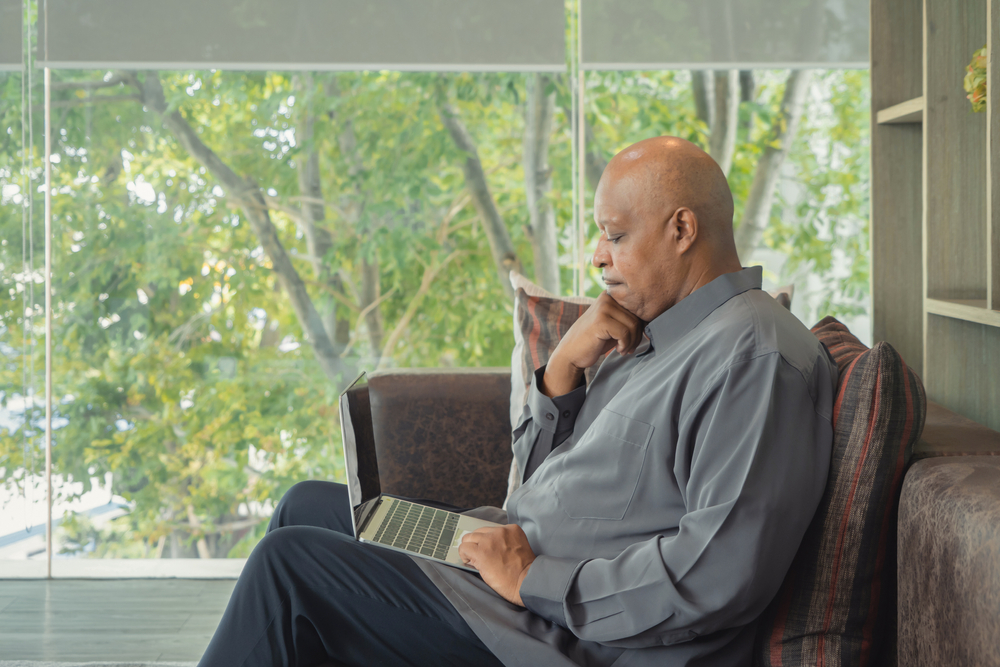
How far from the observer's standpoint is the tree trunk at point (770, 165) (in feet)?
8.66

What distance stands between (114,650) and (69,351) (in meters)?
1.12

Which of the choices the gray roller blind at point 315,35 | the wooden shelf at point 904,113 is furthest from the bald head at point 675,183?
the gray roller blind at point 315,35

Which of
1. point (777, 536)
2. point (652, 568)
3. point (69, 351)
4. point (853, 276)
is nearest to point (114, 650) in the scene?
point (69, 351)

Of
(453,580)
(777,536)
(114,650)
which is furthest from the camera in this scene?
(114,650)

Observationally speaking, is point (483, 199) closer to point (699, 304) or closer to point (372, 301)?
point (372, 301)

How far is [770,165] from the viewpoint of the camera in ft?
8.77

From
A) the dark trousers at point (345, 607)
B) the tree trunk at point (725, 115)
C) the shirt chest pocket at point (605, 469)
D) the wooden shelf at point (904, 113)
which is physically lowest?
the dark trousers at point (345, 607)

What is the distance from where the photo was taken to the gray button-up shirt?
0.94 m

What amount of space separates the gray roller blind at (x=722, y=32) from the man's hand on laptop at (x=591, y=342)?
149 cm

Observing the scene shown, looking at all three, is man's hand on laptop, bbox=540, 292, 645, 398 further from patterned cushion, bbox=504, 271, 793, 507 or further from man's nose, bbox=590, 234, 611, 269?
patterned cushion, bbox=504, 271, 793, 507

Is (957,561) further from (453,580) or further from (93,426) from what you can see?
(93,426)

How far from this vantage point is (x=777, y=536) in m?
0.93

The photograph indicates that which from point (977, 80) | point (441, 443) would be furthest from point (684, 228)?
point (441, 443)

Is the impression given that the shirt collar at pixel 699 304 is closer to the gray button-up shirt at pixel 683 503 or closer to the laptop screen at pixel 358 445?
the gray button-up shirt at pixel 683 503
